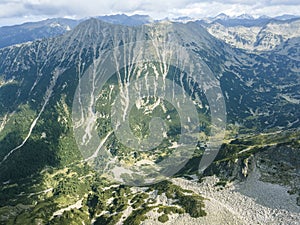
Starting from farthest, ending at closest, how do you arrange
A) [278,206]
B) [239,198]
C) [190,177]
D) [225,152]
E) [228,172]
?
[225,152]
[190,177]
[228,172]
[239,198]
[278,206]

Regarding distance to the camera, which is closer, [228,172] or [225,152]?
[228,172]

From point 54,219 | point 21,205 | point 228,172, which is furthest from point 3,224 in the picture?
point 228,172

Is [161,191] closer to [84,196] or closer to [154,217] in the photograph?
[154,217]

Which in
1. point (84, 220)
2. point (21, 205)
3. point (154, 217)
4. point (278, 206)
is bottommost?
point (21, 205)

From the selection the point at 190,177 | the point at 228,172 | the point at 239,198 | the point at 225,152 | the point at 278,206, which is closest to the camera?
the point at 278,206

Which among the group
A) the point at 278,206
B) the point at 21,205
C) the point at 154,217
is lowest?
the point at 21,205

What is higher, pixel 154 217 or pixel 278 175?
pixel 278 175

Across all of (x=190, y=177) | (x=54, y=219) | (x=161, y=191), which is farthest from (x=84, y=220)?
(x=190, y=177)

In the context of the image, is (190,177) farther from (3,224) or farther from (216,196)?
(3,224)

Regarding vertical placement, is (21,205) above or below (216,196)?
below
